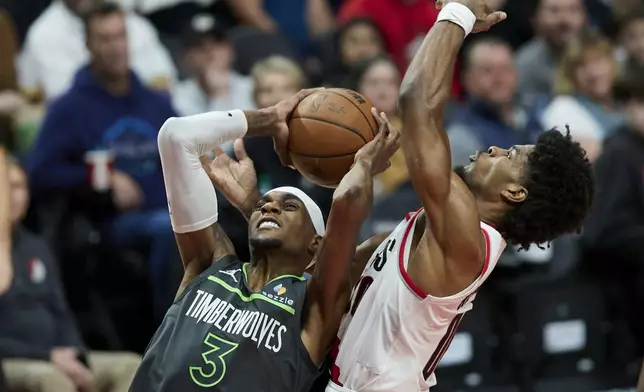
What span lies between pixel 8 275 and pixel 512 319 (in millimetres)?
3001

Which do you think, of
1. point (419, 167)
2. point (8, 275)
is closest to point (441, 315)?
point (419, 167)

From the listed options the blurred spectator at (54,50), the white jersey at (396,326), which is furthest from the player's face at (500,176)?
the blurred spectator at (54,50)

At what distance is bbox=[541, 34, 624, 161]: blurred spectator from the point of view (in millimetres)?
8445

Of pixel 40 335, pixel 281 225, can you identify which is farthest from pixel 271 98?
pixel 281 225

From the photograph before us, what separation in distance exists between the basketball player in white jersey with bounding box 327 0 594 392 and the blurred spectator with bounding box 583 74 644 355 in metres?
3.41

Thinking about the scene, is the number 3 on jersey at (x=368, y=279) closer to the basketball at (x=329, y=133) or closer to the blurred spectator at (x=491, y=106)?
the basketball at (x=329, y=133)

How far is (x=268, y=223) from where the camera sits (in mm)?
4559

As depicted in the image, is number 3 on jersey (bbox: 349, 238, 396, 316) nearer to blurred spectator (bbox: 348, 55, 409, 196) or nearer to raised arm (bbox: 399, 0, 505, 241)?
raised arm (bbox: 399, 0, 505, 241)

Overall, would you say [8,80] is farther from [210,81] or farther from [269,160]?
[269,160]

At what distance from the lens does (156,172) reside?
7.69 meters

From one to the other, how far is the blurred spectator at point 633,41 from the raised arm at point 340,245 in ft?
16.0

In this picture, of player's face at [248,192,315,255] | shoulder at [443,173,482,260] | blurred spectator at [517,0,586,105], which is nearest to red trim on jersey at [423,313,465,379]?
shoulder at [443,173,482,260]

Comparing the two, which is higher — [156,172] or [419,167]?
[419,167]

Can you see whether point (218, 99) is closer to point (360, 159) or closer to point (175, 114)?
point (175, 114)
